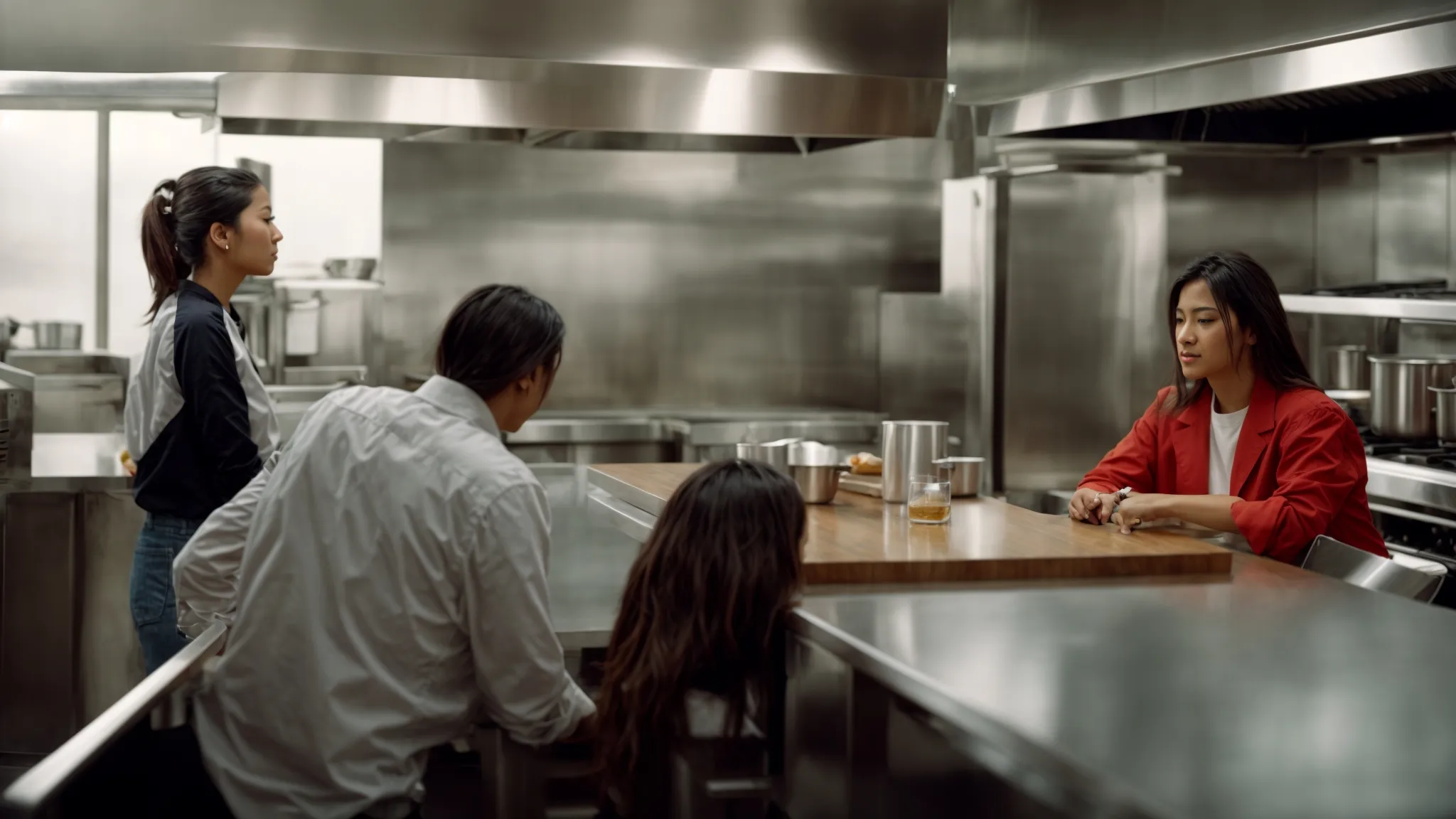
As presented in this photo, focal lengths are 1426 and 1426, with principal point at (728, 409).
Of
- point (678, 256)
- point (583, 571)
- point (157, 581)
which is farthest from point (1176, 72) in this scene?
point (678, 256)

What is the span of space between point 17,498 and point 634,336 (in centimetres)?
244

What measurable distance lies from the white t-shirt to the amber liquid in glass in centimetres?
→ 63

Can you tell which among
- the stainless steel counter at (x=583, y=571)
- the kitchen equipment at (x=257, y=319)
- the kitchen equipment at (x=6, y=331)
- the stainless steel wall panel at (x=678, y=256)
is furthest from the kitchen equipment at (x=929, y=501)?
the kitchen equipment at (x=6, y=331)

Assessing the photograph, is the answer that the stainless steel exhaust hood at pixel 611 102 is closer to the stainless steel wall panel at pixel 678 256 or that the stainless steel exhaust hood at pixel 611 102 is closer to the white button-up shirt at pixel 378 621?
the stainless steel wall panel at pixel 678 256

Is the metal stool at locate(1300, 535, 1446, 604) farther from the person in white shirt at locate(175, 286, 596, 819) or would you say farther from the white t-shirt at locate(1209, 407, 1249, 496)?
the person in white shirt at locate(175, 286, 596, 819)

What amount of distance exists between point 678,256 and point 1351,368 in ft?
8.28

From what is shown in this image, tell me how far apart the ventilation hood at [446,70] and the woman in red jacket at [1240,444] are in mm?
1841

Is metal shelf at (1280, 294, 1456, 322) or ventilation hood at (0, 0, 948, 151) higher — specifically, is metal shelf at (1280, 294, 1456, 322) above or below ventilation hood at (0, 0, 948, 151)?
below

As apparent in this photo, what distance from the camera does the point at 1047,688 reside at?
139 cm

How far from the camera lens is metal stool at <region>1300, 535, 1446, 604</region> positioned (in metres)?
2.10

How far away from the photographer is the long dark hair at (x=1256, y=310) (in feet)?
8.23

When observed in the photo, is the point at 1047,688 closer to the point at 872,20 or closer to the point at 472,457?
the point at 472,457

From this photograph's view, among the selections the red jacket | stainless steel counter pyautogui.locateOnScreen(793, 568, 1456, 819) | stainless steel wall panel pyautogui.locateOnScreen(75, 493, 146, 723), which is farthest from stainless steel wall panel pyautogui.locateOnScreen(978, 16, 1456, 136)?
stainless steel wall panel pyautogui.locateOnScreen(75, 493, 146, 723)

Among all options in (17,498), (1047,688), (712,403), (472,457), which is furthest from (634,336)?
(1047,688)
